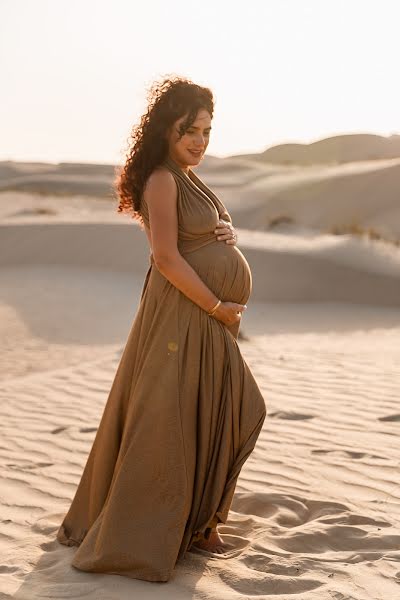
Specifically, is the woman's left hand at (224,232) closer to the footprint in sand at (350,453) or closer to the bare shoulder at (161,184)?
the bare shoulder at (161,184)

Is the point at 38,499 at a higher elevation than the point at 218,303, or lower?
lower

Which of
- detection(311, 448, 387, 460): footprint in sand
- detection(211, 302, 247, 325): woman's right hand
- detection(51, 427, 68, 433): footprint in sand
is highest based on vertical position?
detection(211, 302, 247, 325): woman's right hand

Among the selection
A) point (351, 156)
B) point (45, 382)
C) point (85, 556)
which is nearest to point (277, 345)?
point (45, 382)

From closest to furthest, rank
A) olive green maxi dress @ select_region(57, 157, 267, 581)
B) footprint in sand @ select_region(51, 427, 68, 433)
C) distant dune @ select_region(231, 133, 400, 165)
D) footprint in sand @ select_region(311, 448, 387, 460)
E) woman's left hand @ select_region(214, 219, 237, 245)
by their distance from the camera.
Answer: olive green maxi dress @ select_region(57, 157, 267, 581) → woman's left hand @ select_region(214, 219, 237, 245) → footprint in sand @ select_region(311, 448, 387, 460) → footprint in sand @ select_region(51, 427, 68, 433) → distant dune @ select_region(231, 133, 400, 165)

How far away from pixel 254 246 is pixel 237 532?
40.6ft

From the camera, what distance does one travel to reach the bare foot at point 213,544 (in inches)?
158

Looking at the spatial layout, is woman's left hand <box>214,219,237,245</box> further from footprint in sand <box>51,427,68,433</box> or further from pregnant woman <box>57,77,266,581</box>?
Answer: footprint in sand <box>51,427,68,433</box>

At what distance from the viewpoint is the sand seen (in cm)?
372

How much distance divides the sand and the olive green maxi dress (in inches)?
6.3

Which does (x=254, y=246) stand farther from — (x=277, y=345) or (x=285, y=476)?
(x=285, y=476)

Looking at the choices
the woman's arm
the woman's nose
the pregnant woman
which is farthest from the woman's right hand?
the woman's nose

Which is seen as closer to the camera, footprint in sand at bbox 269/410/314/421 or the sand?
the sand

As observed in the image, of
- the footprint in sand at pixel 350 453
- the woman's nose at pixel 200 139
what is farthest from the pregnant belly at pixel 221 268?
the footprint in sand at pixel 350 453

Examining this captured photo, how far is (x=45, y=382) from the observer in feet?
27.3
